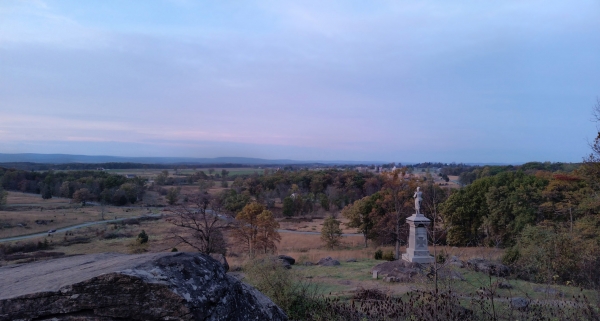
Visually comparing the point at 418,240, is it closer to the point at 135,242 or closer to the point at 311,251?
the point at 311,251

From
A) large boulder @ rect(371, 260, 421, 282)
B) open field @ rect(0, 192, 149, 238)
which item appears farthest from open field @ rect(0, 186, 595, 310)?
large boulder @ rect(371, 260, 421, 282)

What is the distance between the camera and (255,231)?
1072 inches

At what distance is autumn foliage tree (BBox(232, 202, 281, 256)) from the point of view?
2605cm

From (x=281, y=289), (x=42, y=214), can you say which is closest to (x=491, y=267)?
(x=281, y=289)

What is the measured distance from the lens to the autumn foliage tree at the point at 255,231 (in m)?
26.0

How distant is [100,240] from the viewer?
36.4 m

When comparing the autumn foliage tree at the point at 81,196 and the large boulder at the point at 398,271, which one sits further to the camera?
the autumn foliage tree at the point at 81,196

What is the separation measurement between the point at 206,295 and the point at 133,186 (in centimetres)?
7070

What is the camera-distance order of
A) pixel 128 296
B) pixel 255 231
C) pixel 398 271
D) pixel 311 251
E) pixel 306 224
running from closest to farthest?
pixel 128 296 → pixel 398 271 → pixel 255 231 → pixel 311 251 → pixel 306 224

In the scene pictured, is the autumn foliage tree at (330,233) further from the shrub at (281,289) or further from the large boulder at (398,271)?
the shrub at (281,289)

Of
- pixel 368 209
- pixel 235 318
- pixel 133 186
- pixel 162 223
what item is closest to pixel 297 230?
pixel 368 209

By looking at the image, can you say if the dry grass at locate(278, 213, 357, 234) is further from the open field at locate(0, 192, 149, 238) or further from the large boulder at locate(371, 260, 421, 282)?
the large boulder at locate(371, 260, 421, 282)

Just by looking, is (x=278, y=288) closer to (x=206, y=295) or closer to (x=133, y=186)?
(x=206, y=295)

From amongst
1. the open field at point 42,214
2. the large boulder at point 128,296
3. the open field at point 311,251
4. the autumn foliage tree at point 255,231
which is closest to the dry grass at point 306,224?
the open field at point 311,251
